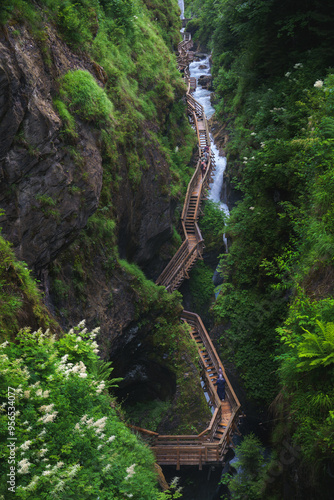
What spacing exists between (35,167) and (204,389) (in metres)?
13.6

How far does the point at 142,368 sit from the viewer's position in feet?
60.3

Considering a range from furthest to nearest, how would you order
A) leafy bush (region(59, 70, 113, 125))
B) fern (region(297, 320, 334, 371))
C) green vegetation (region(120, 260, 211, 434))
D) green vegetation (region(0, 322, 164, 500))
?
green vegetation (region(120, 260, 211, 434))
leafy bush (region(59, 70, 113, 125))
fern (region(297, 320, 334, 371))
green vegetation (region(0, 322, 164, 500))

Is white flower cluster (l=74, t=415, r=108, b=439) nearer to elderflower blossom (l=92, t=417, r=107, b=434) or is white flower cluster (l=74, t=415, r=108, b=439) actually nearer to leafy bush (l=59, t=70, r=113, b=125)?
elderflower blossom (l=92, t=417, r=107, b=434)

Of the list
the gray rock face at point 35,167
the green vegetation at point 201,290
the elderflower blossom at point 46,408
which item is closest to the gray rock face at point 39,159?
the gray rock face at point 35,167

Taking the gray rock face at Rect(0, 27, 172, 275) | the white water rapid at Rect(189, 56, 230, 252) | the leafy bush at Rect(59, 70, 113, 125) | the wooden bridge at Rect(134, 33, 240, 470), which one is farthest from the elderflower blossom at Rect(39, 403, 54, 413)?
the white water rapid at Rect(189, 56, 230, 252)

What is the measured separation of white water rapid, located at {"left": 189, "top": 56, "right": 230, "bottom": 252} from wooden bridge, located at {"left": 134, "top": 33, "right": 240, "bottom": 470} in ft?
5.54

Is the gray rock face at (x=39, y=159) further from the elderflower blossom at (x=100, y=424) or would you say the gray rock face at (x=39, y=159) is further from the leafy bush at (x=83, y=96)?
the elderflower blossom at (x=100, y=424)

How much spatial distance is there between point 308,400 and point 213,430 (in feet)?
32.0

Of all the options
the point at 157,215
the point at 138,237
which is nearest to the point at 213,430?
the point at 138,237

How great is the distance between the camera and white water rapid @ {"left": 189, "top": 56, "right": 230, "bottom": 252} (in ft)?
98.0

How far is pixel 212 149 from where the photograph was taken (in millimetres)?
33469

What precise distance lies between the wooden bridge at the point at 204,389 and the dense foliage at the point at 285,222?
2740mm

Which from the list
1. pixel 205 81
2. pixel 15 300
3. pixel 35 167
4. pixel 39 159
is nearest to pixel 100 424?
pixel 15 300

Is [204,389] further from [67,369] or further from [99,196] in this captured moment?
[67,369]
